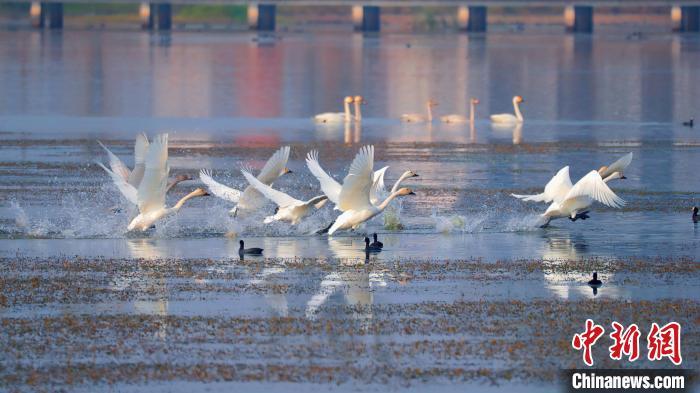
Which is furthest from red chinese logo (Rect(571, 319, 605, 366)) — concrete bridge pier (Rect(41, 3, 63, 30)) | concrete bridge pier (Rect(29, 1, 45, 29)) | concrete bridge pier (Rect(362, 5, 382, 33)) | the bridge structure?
concrete bridge pier (Rect(41, 3, 63, 30))

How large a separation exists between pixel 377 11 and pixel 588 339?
103 meters

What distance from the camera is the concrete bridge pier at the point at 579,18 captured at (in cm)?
11131

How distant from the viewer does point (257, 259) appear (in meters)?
17.0

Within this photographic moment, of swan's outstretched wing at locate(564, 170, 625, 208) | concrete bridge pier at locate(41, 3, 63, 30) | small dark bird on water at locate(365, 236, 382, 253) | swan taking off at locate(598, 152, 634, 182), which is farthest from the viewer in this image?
concrete bridge pier at locate(41, 3, 63, 30)

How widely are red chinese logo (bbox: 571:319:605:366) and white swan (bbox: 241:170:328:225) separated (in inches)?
230

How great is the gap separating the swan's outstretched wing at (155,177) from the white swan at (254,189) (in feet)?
3.81

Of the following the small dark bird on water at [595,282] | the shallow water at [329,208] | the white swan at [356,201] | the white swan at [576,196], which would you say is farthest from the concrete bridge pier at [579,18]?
the small dark bird on water at [595,282]

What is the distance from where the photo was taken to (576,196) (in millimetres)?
19219

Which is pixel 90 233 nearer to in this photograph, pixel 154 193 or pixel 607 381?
pixel 154 193

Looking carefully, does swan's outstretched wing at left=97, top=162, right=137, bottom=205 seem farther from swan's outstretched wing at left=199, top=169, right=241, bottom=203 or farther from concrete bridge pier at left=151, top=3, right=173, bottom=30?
concrete bridge pier at left=151, top=3, right=173, bottom=30

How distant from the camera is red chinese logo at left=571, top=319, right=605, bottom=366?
488 inches

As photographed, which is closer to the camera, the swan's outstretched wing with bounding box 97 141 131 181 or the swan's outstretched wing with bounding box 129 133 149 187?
the swan's outstretched wing with bounding box 129 133 149 187

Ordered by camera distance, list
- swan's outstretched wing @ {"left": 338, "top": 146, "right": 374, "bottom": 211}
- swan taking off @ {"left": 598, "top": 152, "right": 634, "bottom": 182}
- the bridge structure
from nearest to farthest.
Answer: swan's outstretched wing @ {"left": 338, "top": 146, "right": 374, "bottom": 211}
swan taking off @ {"left": 598, "top": 152, "right": 634, "bottom": 182}
the bridge structure

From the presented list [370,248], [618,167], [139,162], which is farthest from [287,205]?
[618,167]
